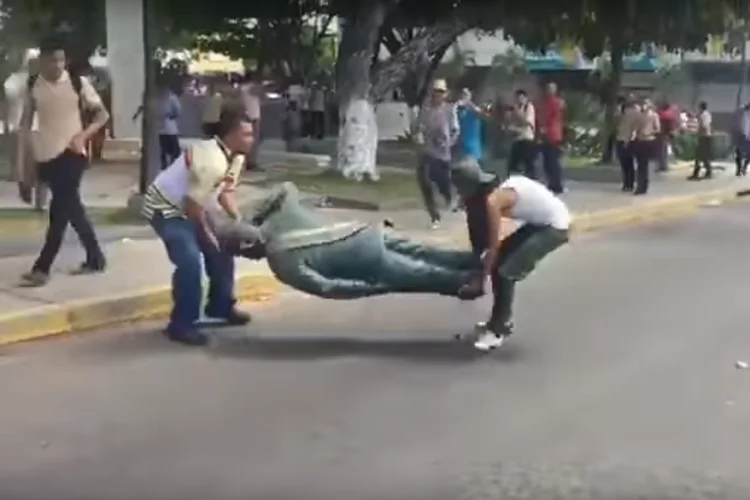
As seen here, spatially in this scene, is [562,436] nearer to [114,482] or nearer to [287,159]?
[114,482]

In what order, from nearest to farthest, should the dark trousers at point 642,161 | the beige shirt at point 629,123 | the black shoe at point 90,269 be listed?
the black shoe at point 90,269 → the dark trousers at point 642,161 → the beige shirt at point 629,123

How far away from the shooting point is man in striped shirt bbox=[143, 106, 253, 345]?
303 inches

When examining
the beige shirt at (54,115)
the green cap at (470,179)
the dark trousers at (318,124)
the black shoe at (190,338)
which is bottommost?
the dark trousers at (318,124)

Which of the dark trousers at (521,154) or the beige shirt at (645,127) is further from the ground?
the beige shirt at (645,127)

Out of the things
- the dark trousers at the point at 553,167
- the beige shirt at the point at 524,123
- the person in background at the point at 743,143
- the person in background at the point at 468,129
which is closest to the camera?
the person in background at the point at 468,129

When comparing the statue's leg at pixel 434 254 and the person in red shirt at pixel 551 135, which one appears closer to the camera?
the statue's leg at pixel 434 254

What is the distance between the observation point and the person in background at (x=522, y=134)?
17.8 m

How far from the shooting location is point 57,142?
→ 9.23 meters

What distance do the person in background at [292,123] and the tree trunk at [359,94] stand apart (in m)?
8.77

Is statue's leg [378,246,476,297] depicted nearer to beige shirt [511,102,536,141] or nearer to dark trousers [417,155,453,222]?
dark trousers [417,155,453,222]

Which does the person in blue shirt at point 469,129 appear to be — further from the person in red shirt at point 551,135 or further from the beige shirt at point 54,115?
the beige shirt at point 54,115

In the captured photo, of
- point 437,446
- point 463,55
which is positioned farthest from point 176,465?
point 463,55

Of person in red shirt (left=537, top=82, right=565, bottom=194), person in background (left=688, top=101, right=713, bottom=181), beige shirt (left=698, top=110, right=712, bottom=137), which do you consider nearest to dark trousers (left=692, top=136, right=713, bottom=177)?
person in background (left=688, top=101, right=713, bottom=181)

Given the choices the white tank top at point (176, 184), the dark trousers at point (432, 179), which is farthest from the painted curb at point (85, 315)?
the dark trousers at point (432, 179)
